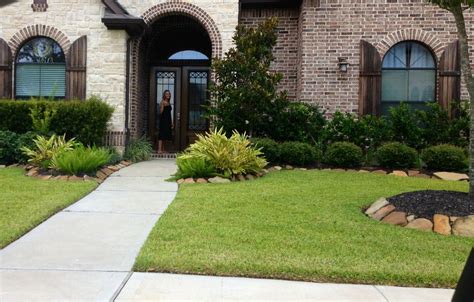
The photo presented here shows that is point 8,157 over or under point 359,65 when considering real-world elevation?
under

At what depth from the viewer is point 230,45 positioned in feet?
41.2

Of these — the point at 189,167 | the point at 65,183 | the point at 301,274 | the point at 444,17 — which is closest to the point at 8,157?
the point at 65,183

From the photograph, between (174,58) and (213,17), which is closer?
(213,17)

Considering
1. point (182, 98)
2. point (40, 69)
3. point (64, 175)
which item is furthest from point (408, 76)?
point (40, 69)

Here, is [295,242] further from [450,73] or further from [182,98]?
[182,98]

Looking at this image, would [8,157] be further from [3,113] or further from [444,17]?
[444,17]

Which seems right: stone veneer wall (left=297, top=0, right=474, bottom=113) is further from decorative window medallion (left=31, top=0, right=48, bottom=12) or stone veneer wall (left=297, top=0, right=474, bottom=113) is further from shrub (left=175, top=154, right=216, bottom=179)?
decorative window medallion (left=31, top=0, right=48, bottom=12)

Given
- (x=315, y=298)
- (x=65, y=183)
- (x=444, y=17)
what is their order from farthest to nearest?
(x=444, y=17) < (x=65, y=183) < (x=315, y=298)

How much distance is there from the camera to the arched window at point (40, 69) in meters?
12.5

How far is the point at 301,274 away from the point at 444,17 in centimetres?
1063

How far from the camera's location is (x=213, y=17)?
12.6m

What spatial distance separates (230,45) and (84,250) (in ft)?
29.3

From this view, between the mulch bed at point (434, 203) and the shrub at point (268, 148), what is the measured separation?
410cm

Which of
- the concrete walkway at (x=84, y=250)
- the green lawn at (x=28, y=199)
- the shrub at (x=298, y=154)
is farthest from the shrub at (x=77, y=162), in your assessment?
the shrub at (x=298, y=154)
